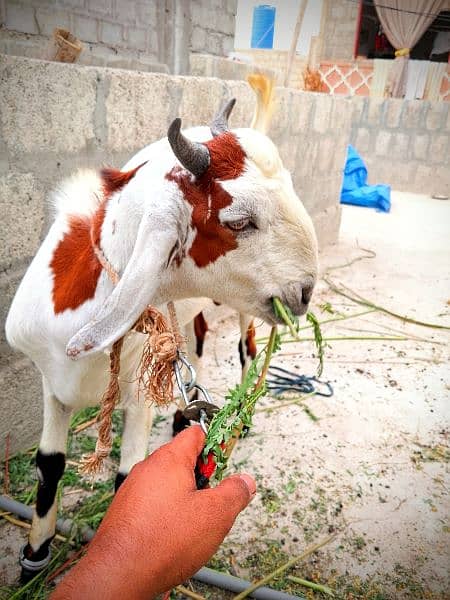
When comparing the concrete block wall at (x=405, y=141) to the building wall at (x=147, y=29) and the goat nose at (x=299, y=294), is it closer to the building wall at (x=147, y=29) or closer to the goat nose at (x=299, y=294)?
the building wall at (x=147, y=29)

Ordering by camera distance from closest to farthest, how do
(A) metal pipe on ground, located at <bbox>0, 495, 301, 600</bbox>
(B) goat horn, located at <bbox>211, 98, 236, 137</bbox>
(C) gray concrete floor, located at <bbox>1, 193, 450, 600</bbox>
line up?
1. (B) goat horn, located at <bbox>211, 98, 236, 137</bbox>
2. (A) metal pipe on ground, located at <bbox>0, 495, 301, 600</bbox>
3. (C) gray concrete floor, located at <bbox>1, 193, 450, 600</bbox>

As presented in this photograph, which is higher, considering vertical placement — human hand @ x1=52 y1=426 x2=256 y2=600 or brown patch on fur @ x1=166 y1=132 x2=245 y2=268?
brown patch on fur @ x1=166 y1=132 x2=245 y2=268

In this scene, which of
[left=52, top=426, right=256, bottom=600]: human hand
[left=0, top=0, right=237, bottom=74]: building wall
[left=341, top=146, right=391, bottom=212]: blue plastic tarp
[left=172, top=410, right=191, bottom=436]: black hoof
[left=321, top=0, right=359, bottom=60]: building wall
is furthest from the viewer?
[left=321, top=0, right=359, bottom=60]: building wall

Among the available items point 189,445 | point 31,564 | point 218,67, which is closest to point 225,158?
point 189,445

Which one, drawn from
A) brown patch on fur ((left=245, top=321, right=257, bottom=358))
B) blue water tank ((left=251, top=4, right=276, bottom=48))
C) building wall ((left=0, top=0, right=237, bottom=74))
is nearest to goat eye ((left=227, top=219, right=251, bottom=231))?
brown patch on fur ((left=245, top=321, right=257, bottom=358))

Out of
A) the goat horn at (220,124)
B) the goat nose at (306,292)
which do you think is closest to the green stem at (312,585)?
the goat nose at (306,292)

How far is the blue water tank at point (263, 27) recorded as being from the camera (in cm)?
1600

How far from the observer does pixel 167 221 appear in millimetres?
1402

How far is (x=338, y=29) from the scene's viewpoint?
16406 mm

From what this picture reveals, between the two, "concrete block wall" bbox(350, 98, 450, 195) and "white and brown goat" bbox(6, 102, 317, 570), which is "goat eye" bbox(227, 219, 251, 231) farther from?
"concrete block wall" bbox(350, 98, 450, 195)

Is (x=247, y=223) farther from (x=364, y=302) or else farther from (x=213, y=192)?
(x=364, y=302)

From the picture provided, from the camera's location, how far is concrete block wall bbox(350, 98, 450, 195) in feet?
36.0

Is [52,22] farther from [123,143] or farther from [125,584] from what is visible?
[125,584]

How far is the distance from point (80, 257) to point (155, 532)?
38.5 inches
